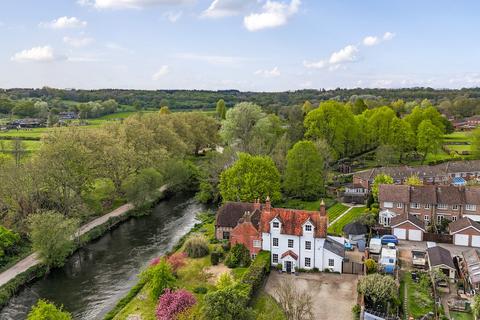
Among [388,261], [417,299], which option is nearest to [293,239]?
A: [388,261]

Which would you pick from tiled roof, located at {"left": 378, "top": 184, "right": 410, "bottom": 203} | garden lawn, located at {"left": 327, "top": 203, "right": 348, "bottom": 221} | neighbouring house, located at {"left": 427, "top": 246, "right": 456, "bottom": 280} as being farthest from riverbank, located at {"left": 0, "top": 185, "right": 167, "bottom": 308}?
neighbouring house, located at {"left": 427, "top": 246, "right": 456, "bottom": 280}

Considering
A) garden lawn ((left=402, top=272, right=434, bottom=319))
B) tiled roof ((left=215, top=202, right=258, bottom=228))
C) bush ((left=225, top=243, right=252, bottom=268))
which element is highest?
tiled roof ((left=215, top=202, right=258, bottom=228))

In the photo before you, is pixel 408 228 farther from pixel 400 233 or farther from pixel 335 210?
pixel 335 210

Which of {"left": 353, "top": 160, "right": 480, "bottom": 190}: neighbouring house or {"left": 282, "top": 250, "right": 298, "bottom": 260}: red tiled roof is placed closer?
{"left": 282, "top": 250, "right": 298, "bottom": 260}: red tiled roof

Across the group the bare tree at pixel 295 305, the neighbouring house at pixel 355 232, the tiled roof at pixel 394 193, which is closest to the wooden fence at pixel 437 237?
the tiled roof at pixel 394 193

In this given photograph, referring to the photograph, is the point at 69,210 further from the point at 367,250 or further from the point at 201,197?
the point at 367,250

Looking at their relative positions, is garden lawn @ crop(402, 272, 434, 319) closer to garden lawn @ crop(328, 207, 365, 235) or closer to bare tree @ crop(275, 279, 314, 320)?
bare tree @ crop(275, 279, 314, 320)
